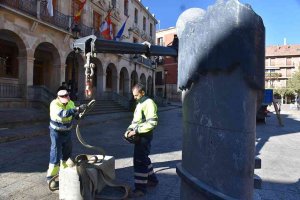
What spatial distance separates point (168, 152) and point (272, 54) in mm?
69941

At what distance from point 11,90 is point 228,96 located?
14893mm

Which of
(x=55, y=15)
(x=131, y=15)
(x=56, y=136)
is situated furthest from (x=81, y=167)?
(x=131, y=15)

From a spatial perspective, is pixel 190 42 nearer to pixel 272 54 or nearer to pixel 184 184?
pixel 184 184

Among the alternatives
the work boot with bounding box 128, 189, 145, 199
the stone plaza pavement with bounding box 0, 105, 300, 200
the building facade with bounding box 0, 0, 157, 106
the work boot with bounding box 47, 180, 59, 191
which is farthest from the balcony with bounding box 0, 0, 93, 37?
the work boot with bounding box 128, 189, 145, 199

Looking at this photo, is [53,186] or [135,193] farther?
[53,186]

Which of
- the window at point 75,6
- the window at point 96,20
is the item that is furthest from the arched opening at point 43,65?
the window at point 96,20

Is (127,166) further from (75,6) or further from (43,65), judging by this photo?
(75,6)

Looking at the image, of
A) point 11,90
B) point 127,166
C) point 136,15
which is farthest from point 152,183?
point 136,15

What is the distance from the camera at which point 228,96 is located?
1.28 metres

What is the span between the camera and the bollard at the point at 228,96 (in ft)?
4.11

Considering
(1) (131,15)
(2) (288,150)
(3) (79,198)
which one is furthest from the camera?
(1) (131,15)

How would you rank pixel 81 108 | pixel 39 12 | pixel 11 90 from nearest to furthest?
pixel 81 108 → pixel 11 90 → pixel 39 12

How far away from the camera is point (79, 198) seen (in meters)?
3.38

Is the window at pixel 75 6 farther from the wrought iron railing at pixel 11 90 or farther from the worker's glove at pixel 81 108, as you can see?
the worker's glove at pixel 81 108
